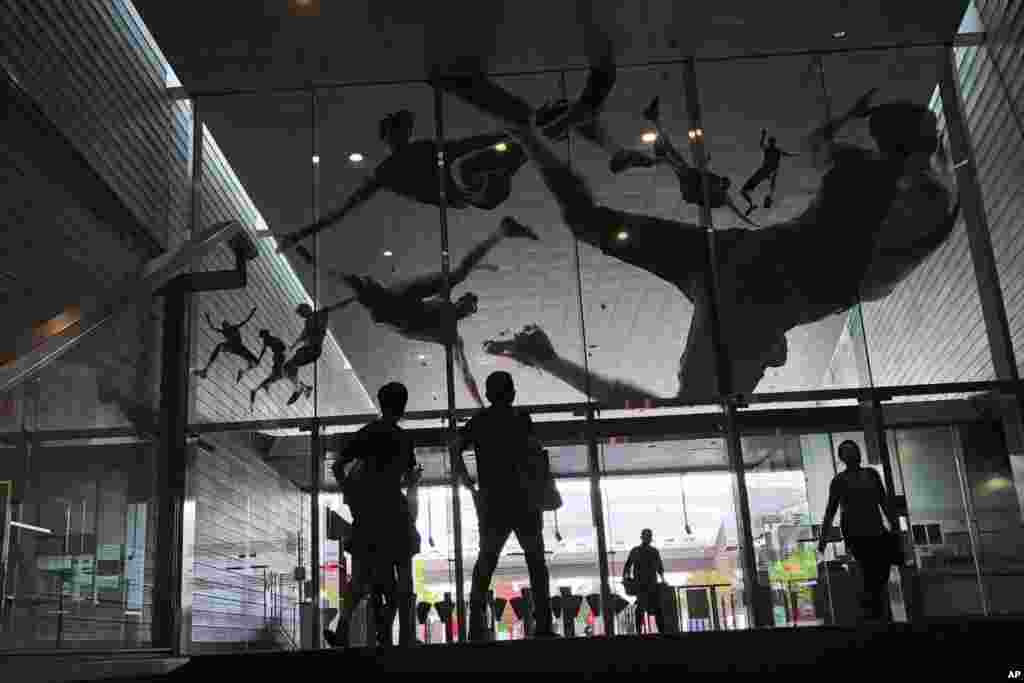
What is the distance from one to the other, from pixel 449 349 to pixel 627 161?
2802mm

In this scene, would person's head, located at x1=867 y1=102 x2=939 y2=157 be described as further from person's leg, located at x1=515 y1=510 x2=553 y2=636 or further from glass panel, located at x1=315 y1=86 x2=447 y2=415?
person's leg, located at x1=515 y1=510 x2=553 y2=636

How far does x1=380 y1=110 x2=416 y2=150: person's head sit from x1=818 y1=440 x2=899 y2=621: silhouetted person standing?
19.6 ft

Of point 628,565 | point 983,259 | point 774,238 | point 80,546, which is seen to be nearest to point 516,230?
point 774,238

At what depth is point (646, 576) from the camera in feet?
31.6

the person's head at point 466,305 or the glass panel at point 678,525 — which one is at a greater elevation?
the person's head at point 466,305

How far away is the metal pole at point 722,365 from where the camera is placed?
9719 mm

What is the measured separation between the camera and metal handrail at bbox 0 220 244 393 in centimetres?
272

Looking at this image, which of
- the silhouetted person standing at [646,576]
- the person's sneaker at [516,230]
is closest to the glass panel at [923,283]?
the silhouetted person standing at [646,576]

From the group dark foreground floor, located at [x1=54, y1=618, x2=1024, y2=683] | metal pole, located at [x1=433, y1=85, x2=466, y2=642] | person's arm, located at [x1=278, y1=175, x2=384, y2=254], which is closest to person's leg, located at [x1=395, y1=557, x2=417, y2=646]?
dark foreground floor, located at [x1=54, y1=618, x2=1024, y2=683]

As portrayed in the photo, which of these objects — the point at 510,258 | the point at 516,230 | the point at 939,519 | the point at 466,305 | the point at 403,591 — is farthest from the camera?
the point at 516,230

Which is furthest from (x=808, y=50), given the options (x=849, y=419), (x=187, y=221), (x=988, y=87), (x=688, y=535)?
(x=187, y=221)

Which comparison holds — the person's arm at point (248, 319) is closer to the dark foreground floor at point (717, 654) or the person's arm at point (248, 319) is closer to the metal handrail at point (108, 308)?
the metal handrail at point (108, 308)

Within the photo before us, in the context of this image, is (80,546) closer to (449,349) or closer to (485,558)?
(485,558)

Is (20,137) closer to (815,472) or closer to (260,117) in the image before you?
(260,117)
